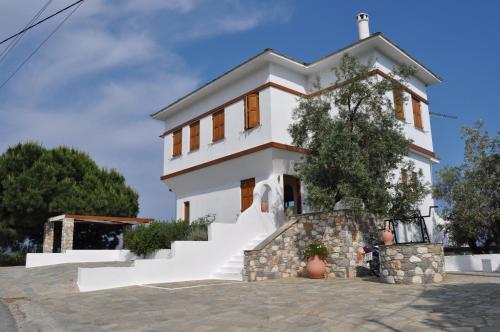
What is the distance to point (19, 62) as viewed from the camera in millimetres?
13727

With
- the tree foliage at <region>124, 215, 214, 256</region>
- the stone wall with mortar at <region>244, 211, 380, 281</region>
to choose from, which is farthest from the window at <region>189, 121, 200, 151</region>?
the stone wall with mortar at <region>244, 211, 380, 281</region>

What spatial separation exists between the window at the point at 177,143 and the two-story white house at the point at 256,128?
114 mm

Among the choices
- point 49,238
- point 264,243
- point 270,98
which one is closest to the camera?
point 264,243

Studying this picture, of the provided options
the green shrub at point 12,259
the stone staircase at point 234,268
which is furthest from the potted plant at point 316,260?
the green shrub at point 12,259

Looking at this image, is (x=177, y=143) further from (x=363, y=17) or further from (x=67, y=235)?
(x=363, y=17)

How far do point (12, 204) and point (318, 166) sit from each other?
671 inches

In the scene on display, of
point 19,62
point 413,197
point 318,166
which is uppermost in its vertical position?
point 19,62

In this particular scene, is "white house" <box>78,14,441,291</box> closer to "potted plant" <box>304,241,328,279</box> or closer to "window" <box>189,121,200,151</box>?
"window" <box>189,121,200,151</box>

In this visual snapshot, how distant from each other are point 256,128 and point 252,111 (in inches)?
31.0

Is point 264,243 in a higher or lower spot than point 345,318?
higher

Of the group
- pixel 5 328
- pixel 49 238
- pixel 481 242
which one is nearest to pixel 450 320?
pixel 5 328

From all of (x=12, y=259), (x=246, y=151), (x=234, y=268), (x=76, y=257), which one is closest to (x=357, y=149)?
(x=246, y=151)

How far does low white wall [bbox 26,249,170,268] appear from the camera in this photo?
57.6 ft

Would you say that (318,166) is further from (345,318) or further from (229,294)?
(345,318)
